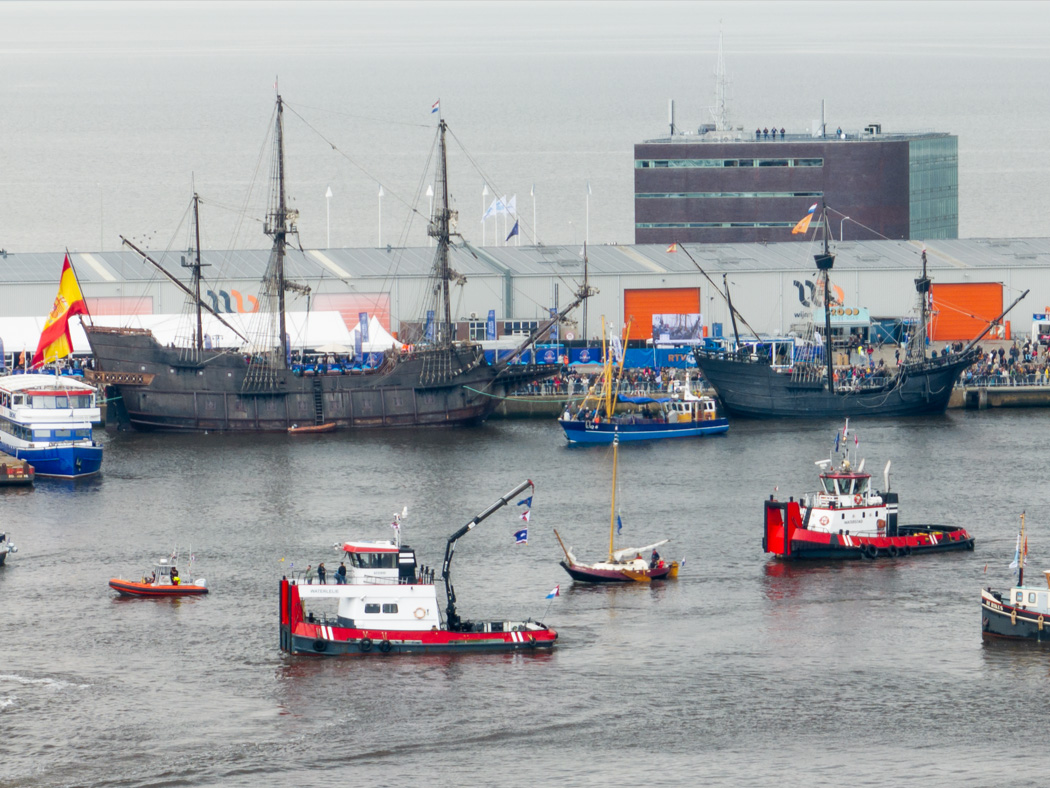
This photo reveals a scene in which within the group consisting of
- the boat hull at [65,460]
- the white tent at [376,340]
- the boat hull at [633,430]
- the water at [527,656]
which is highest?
the white tent at [376,340]

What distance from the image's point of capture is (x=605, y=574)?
2530 inches

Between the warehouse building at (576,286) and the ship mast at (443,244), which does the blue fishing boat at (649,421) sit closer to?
the ship mast at (443,244)

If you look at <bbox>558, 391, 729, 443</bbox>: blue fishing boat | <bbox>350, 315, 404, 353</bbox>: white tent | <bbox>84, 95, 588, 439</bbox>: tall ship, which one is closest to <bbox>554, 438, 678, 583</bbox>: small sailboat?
<bbox>558, 391, 729, 443</bbox>: blue fishing boat

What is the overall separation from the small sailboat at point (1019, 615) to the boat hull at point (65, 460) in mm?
41893

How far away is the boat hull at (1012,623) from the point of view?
56.8 meters

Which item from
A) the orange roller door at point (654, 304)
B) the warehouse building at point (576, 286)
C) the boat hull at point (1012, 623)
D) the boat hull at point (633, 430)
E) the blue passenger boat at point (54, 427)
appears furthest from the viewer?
the orange roller door at point (654, 304)

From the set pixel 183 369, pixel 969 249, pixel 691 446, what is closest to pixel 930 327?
pixel 969 249

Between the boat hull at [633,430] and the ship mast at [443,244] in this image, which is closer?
the boat hull at [633,430]

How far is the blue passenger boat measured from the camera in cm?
8475

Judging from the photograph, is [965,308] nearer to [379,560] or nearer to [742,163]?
[742,163]

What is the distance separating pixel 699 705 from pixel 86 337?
57.3 m

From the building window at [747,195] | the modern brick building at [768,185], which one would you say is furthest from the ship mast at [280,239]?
the building window at [747,195]

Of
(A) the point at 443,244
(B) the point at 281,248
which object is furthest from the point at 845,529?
(B) the point at 281,248

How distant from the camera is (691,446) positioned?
93000mm
